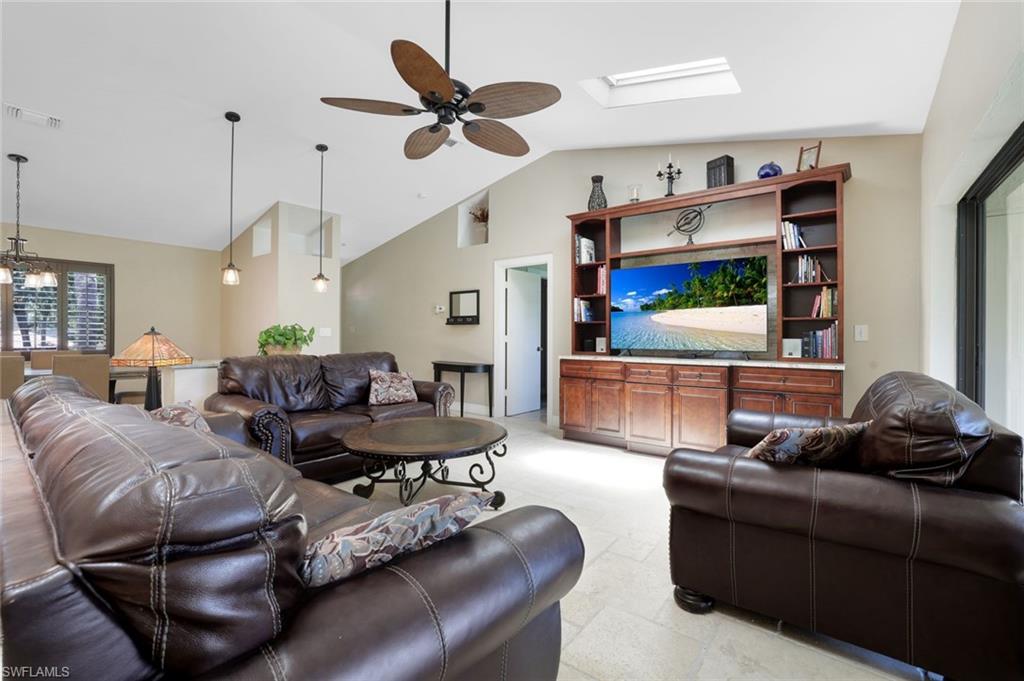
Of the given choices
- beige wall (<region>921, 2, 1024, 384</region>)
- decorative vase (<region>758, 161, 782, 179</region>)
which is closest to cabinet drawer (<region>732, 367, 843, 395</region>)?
beige wall (<region>921, 2, 1024, 384</region>)

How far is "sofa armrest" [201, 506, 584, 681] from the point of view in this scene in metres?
0.68

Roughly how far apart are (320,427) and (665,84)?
363cm

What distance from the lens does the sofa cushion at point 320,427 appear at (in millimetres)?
3145

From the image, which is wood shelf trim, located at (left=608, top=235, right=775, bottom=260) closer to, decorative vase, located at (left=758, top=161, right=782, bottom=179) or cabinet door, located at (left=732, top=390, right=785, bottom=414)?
decorative vase, located at (left=758, top=161, right=782, bottom=179)

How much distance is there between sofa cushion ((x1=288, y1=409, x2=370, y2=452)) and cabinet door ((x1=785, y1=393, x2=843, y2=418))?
3.30 metres

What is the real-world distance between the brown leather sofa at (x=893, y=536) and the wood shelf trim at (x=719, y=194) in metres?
2.45

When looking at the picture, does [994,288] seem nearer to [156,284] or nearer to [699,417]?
[699,417]

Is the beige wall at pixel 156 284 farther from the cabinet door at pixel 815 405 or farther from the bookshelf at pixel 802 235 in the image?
the cabinet door at pixel 815 405

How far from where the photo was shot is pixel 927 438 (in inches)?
55.2

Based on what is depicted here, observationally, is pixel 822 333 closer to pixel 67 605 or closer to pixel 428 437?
pixel 428 437

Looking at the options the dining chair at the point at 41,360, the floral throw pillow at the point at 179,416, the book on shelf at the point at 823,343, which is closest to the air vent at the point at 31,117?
the dining chair at the point at 41,360

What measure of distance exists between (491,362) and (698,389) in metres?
2.87

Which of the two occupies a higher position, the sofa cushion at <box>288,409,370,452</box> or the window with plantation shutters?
the window with plantation shutters

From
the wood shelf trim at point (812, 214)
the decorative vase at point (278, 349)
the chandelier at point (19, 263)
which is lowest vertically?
the decorative vase at point (278, 349)
